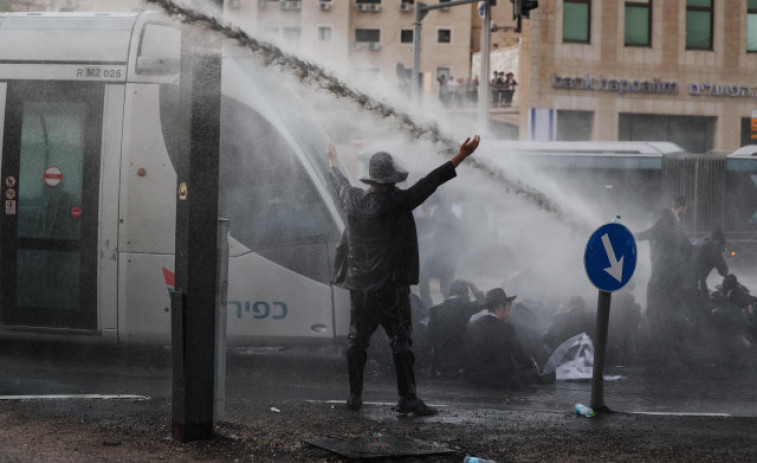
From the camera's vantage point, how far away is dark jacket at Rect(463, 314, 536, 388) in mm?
9141

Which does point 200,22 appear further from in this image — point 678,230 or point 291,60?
point 678,230

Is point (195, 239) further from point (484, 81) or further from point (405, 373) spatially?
point (484, 81)

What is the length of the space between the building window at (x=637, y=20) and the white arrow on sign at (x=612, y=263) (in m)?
24.7

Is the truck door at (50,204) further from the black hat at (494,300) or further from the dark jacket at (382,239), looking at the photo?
the black hat at (494,300)

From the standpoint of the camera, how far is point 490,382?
30.3ft

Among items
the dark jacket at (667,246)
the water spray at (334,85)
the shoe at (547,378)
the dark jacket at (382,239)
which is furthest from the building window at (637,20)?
the dark jacket at (382,239)

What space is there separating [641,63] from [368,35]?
2697 centimetres

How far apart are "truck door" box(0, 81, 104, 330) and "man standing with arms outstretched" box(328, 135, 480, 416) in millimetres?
2898

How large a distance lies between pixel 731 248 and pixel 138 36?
13.7m

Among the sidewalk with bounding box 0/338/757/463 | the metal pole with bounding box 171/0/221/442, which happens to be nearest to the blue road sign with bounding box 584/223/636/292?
the sidewalk with bounding box 0/338/757/463

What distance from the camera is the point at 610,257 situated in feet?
25.3

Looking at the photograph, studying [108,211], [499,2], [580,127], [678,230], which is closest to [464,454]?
[108,211]

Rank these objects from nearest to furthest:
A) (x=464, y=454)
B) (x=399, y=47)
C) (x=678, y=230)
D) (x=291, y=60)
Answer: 1. (x=464, y=454)
2. (x=291, y=60)
3. (x=678, y=230)
4. (x=399, y=47)

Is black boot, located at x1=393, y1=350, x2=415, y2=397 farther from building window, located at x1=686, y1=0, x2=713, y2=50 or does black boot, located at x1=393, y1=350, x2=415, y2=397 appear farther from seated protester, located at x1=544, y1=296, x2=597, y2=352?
building window, located at x1=686, y1=0, x2=713, y2=50
